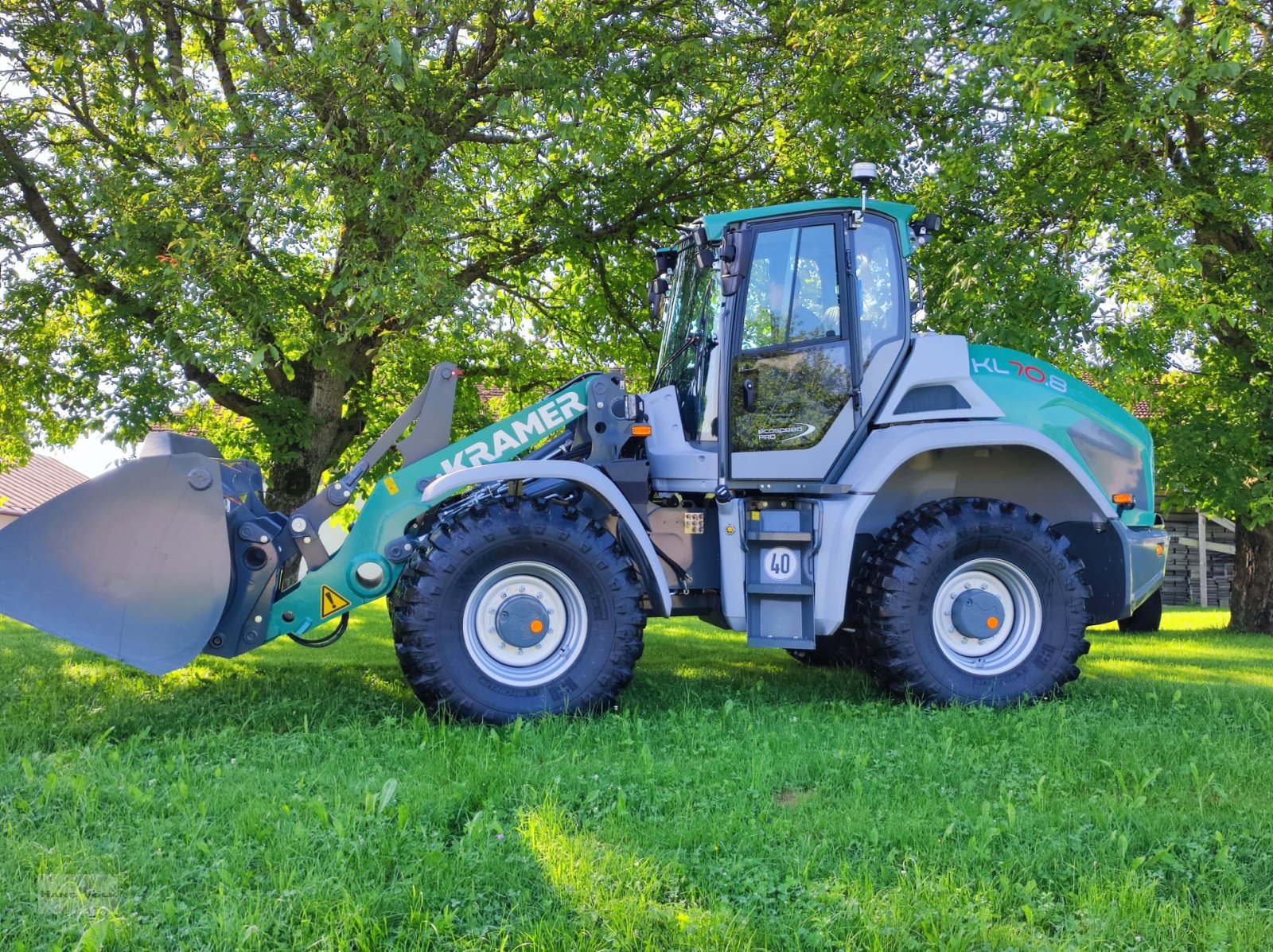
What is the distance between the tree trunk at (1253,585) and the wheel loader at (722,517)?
7410 mm

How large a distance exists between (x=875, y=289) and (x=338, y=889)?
15.3 ft

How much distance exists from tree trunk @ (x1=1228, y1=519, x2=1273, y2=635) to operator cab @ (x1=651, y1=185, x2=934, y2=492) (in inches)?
357

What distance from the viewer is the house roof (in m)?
29.8

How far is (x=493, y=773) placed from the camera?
3998 millimetres

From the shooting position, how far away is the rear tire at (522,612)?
5156mm

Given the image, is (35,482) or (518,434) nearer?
(518,434)

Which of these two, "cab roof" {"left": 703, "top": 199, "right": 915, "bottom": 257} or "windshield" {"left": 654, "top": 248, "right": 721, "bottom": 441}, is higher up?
"cab roof" {"left": 703, "top": 199, "right": 915, "bottom": 257}

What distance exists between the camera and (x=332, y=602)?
17.8 ft

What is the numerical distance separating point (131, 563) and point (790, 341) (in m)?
3.75

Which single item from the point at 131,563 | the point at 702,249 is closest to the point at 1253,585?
the point at 702,249

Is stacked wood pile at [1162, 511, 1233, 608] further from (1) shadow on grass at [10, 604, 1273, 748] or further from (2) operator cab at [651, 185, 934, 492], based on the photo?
(2) operator cab at [651, 185, 934, 492]

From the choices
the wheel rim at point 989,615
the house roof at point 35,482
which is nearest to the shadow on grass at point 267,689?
the wheel rim at point 989,615

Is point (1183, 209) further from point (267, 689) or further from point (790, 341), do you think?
point (267, 689)
